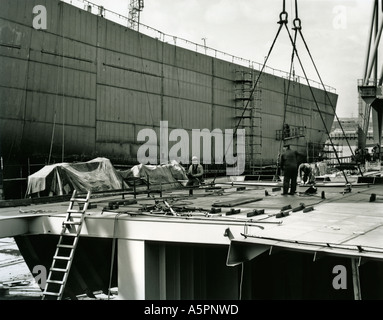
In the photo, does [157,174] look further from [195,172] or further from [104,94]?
[104,94]

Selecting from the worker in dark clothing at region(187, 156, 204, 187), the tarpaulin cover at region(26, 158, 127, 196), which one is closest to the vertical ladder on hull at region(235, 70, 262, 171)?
the worker in dark clothing at region(187, 156, 204, 187)

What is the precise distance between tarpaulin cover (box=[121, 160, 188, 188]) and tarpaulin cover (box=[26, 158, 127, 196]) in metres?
1.61

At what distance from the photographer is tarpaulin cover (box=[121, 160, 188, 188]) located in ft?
55.8

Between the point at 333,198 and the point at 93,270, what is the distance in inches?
272

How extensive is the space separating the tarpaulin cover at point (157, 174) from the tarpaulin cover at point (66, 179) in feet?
5.29

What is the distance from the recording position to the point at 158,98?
29.5 meters

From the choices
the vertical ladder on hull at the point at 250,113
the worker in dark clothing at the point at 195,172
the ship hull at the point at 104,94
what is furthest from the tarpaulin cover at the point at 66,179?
the vertical ladder on hull at the point at 250,113

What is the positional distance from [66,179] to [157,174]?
14.9ft

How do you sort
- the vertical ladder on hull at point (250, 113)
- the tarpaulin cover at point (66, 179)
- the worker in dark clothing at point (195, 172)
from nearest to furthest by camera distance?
the tarpaulin cover at point (66, 179), the worker in dark clothing at point (195, 172), the vertical ladder on hull at point (250, 113)

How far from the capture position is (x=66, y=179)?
14258 mm

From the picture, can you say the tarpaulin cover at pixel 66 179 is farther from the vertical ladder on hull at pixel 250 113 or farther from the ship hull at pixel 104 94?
the vertical ladder on hull at pixel 250 113

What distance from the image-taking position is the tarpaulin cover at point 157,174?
55.8 ft
